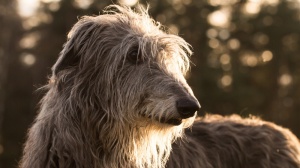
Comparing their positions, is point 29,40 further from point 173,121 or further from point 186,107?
point 186,107

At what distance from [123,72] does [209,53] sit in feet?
93.5

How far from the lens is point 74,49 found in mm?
6121

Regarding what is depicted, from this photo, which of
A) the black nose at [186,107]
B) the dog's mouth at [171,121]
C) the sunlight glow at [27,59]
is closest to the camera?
the black nose at [186,107]

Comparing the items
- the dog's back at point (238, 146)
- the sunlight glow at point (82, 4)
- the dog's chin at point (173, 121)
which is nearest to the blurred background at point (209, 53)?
the sunlight glow at point (82, 4)

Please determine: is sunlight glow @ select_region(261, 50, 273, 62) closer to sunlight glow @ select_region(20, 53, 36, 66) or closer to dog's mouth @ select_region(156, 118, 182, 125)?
sunlight glow @ select_region(20, 53, 36, 66)

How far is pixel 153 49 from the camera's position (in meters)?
6.07

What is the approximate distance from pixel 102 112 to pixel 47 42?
86.7 feet

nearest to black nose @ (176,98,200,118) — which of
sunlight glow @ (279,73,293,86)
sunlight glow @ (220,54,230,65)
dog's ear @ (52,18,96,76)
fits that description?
dog's ear @ (52,18,96,76)

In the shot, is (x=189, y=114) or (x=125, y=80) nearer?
(x=189, y=114)

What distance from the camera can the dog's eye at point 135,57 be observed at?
19.8 feet

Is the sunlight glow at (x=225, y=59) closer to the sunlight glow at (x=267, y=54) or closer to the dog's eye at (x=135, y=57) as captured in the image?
the sunlight glow at (x=267, y=54)

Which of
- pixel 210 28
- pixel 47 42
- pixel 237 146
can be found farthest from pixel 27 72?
pixel 237 146

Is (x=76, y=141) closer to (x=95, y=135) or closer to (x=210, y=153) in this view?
(x=95, y=135)

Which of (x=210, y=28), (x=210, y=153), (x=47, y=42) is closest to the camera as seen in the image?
(x=210, y=153)
